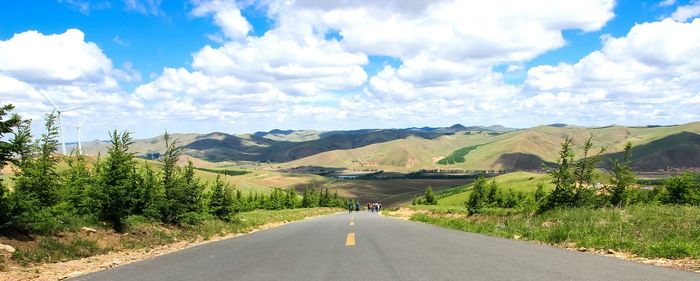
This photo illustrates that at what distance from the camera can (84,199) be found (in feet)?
67.4

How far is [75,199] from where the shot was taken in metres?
21.9

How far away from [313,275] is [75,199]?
1791 centimetres

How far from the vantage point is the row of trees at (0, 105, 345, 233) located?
1441cm

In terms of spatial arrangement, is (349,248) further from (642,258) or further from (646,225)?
(646,225)

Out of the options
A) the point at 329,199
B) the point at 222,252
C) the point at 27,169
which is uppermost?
the point at 27,169

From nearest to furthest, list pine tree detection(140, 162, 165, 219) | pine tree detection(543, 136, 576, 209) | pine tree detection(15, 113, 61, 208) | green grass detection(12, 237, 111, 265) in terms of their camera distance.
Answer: green grass detection(12, 237, 111, 265)
pine tree detection(15, 113, 61, 208)
pine tree detection(140, 162, 165, 219)
pine tree detection(543, 136, 576, 209)

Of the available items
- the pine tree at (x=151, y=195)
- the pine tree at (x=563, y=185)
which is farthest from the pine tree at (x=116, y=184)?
the pine tree at (x=563, y=185)

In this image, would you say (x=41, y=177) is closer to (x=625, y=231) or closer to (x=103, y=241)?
(x=103, y=241)

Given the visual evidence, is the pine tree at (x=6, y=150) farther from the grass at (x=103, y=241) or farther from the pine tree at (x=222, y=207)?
the pine tree at (x=222, y=207)

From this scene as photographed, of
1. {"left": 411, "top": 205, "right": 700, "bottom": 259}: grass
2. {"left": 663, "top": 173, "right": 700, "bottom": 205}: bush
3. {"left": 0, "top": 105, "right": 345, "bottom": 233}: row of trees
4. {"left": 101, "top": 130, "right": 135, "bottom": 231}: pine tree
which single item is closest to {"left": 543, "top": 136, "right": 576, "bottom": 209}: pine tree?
{"left": 411, "top": 205, "right": 700, "bottom": 259}: grass

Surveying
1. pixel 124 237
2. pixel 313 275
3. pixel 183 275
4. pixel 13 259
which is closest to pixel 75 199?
pixel 124 237

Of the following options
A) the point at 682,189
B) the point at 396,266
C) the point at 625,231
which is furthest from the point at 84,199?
the point at 682,189

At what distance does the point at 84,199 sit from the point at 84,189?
99 centimetres

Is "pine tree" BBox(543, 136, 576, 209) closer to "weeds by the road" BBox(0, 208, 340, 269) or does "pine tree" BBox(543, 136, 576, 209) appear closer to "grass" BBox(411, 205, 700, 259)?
"grass" BBox(411, 205, 700, 259)
